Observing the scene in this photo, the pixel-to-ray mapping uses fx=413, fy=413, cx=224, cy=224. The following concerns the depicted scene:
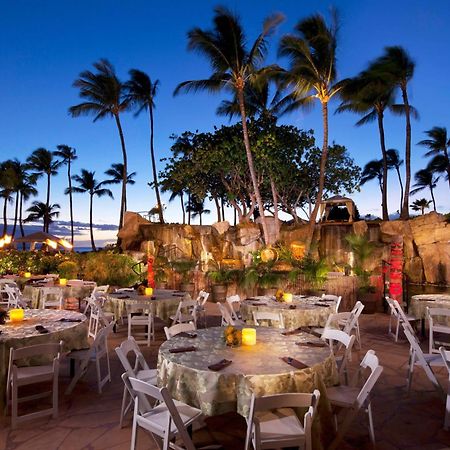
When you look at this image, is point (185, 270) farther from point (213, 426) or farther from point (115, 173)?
point (115, 173)

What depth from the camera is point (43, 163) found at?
35500mm

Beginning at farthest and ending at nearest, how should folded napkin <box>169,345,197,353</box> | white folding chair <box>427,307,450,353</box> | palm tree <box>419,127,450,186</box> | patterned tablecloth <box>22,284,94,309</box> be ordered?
palm tree <box>419,127,450,186</box> < patterned tablecloth <box>22,284,94,309</box> < white folding chair <box>427,307,450,353</box> < folded napkin <box>169,345,197,353</box>

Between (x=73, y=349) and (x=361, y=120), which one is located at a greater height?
(x=361, y=120)

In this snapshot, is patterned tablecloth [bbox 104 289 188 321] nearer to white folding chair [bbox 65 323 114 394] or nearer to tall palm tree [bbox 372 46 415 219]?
white folding chair [bbox 65 323 114 394]

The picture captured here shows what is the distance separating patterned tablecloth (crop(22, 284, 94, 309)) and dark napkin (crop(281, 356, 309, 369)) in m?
6.41

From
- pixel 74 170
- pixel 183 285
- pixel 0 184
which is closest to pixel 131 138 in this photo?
pixel 0 184

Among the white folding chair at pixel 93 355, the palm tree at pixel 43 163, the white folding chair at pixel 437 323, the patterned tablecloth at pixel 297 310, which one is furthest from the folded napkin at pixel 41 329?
the palm tree at pixel 43 163

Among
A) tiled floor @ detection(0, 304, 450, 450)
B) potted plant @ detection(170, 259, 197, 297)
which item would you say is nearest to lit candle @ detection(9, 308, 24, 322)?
tiled floor @ detection(0, 304, 450, 450)

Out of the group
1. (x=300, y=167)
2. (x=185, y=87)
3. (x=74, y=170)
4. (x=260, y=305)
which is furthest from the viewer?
(x=74, y=170)

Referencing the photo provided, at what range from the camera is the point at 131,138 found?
28.8 metres

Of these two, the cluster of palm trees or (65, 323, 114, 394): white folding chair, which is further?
the cluster of palm trees

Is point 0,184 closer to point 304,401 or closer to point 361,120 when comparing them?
point 361,120

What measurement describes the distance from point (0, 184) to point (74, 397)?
27952mm

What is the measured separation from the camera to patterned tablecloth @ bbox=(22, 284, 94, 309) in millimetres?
8305
